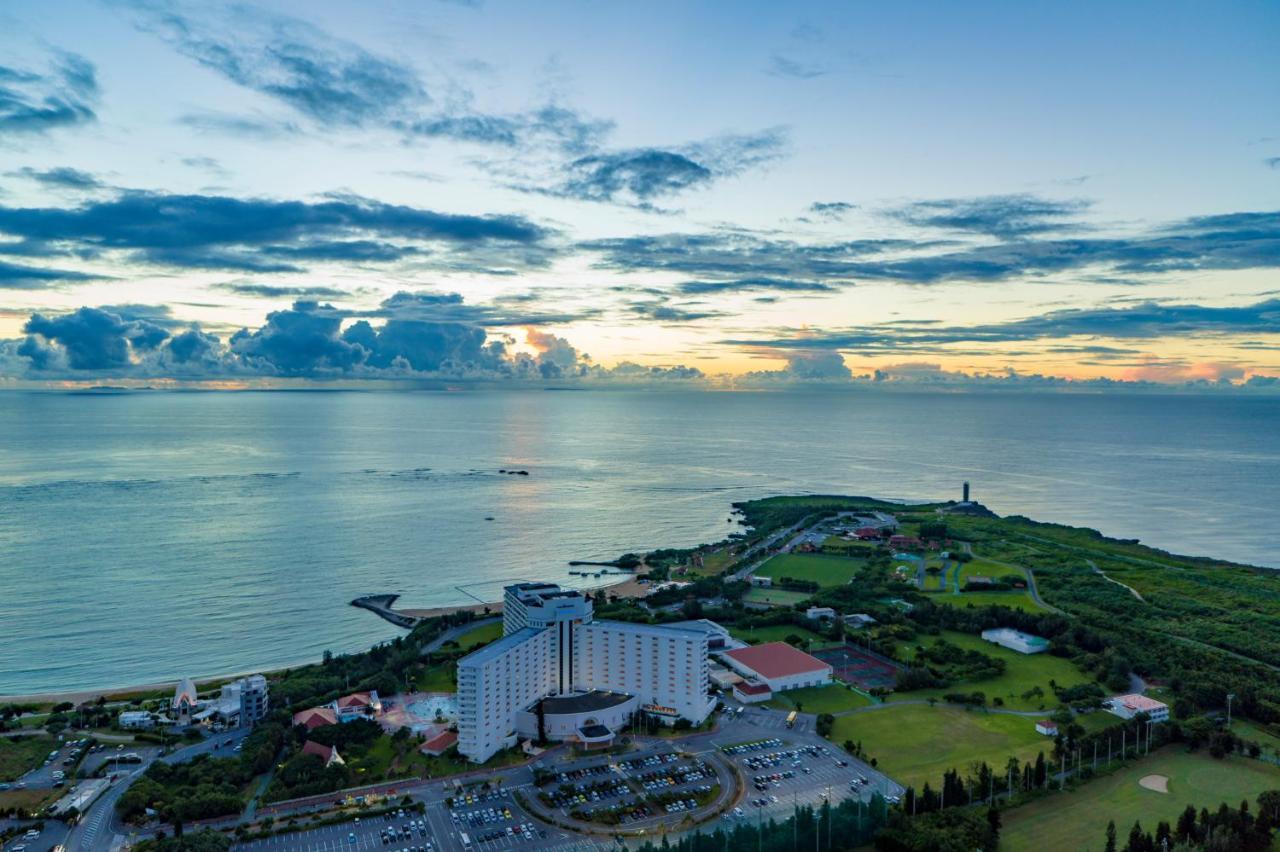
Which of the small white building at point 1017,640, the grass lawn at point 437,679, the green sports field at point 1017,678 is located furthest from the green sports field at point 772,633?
the grass lawn at point 437,679

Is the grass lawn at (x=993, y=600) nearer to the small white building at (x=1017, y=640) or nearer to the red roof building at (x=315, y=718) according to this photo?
the small white building at (x=1017, y=640)

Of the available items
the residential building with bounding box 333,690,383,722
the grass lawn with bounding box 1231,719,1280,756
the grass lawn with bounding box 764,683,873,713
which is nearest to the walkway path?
the grass lawn with bounding box 1231,719,1280,756

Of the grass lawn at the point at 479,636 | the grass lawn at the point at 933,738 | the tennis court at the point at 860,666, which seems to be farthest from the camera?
the grass lawn at the point at 479,636

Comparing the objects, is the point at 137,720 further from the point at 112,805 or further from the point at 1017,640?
the point at 1017,640

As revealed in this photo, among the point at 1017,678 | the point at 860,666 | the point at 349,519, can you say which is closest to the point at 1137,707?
the point at 1017,678

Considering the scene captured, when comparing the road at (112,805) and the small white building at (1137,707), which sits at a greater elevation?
the small white building at (1137,707)

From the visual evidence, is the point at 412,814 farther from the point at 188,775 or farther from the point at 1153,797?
the point at 1153,797
